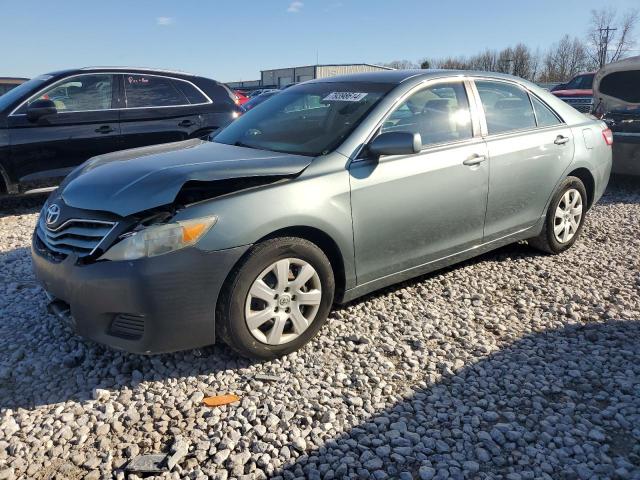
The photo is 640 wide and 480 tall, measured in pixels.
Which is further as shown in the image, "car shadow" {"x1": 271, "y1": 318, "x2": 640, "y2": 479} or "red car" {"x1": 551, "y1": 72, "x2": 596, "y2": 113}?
"red car" {"x1": 551, "y1": 72, "x2": 596, "y2": 113}

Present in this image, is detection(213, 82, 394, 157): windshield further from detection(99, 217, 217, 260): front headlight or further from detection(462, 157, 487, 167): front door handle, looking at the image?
detection(99, 217, 217, 260): front headlight

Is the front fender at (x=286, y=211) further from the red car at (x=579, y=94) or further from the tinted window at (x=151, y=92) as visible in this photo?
the red car at (x=579, y=94)

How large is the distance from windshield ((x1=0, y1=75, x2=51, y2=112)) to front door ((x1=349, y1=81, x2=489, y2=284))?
16.0 feet

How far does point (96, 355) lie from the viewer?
10.4 feet

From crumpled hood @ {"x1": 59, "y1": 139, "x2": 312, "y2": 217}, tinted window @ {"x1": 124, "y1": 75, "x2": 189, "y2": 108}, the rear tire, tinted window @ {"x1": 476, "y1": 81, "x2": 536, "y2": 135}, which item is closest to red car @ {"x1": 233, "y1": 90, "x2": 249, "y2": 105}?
tinted window @ {"x1": 124, "y1": 75, "x2": 189, "y2": 108}

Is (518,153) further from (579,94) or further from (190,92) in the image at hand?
Answer: (579,94)

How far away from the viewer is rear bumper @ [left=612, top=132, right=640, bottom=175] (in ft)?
23.4

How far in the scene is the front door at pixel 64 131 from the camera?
6.04 m

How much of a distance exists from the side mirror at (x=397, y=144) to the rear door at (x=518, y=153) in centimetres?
102

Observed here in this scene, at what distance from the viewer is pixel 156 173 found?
292cm

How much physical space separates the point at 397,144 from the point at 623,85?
6.29 metres

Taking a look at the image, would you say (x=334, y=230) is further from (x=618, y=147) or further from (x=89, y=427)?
(x=618, y=147)

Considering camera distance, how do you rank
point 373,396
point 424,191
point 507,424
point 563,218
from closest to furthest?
1. point 507,424
2. point 373,396
3. point 424,191
4. point 563,218

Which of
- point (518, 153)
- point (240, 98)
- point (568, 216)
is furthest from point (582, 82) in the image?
point (518, 153)
